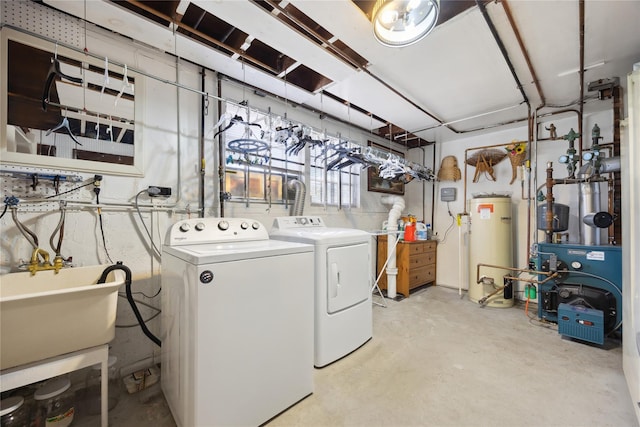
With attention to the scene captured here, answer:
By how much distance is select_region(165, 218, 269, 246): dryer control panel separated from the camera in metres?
1.69

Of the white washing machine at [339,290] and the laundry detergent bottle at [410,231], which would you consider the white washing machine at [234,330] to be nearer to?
the white washing machine at [339,290]

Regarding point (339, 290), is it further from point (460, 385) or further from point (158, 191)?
point (158, 191)

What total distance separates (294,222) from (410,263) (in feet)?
7.02

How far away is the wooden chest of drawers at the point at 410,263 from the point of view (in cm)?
375

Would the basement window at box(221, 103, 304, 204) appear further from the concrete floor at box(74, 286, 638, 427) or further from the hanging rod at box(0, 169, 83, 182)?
the concrete floor at box(74, 286, 638, 427)

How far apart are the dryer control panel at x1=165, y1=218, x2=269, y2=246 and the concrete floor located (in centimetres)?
110

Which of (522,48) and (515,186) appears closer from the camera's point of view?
(522,48)

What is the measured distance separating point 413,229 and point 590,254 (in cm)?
196

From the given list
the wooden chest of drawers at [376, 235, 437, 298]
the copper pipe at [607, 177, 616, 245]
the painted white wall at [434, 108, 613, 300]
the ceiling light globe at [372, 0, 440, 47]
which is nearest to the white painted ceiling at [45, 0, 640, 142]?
the ceiling light globe at [372, 0, 440, 47]

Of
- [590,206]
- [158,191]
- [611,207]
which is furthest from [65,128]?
[611,207]

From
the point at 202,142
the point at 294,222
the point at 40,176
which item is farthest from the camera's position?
the point at 294,222

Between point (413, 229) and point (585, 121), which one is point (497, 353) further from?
point (585, 121)

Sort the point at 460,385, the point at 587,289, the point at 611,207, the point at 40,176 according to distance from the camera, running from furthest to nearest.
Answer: the point at 611,207 → the point at 587,289 → the point at 460,385 → the point at 40,176

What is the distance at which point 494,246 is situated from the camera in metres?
3.43
